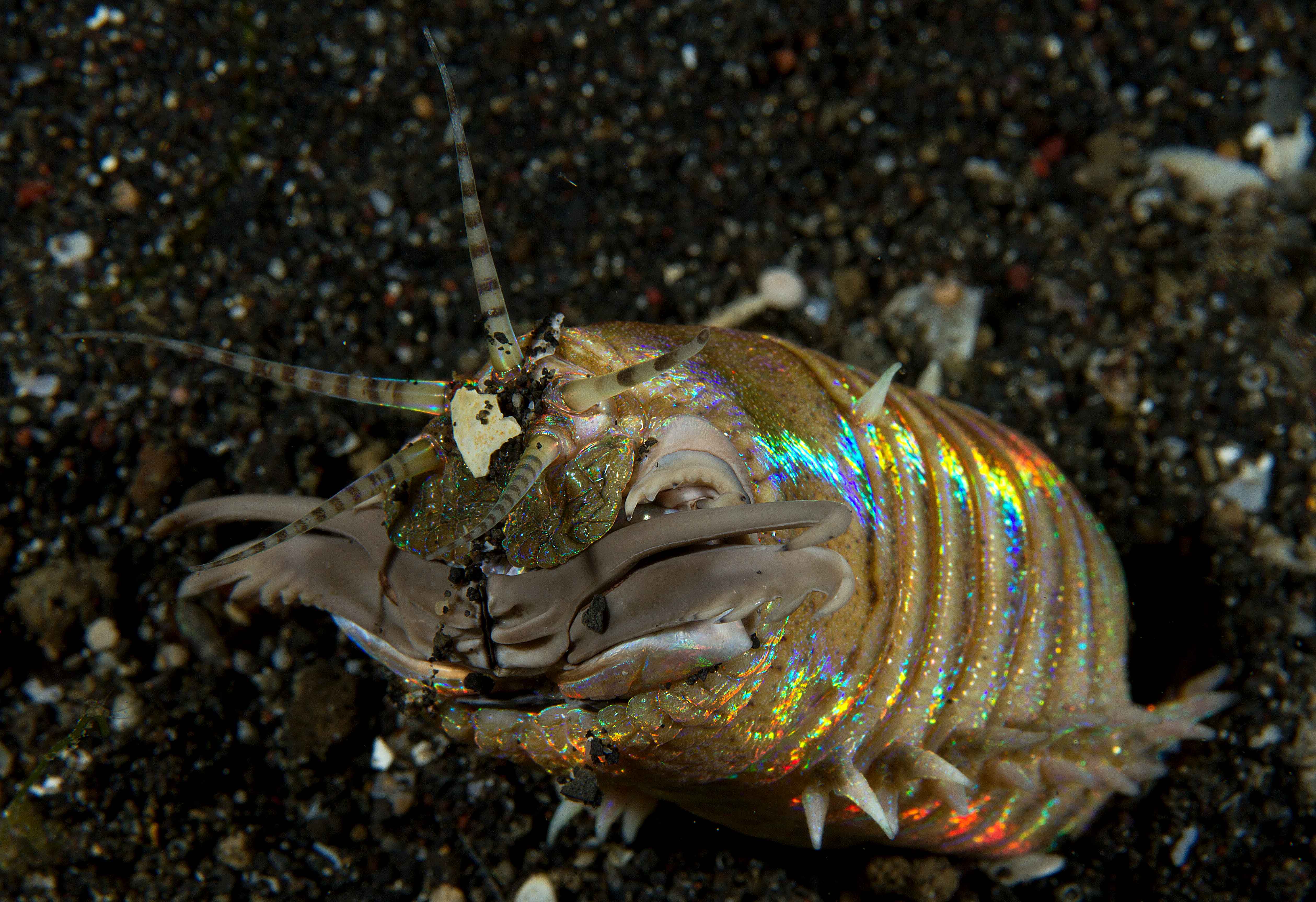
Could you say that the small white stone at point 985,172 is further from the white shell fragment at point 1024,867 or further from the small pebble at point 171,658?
the small pebble at point 171,658

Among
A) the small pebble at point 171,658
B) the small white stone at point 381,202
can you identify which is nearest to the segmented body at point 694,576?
the small pebble at point 171,658

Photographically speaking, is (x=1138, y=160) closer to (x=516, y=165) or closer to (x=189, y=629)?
(x=516, y=165)

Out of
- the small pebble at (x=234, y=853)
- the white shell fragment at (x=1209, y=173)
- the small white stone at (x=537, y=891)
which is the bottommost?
the small pebble at (x=234, y=853)

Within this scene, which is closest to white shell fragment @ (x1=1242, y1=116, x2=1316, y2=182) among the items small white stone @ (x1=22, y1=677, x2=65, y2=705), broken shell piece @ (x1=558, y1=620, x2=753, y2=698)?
broken shell piece @ (x1=558, y1=620, x2=753, y2=698)

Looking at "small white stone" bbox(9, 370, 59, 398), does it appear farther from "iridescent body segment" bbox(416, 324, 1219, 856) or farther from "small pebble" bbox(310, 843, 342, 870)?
"iridescent body segment" bbox(416, 324, 1219, 856)

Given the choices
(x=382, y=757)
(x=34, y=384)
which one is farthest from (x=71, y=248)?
(x=382, y=757)

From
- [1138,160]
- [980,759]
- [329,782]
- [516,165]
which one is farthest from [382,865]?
[1138,160]
